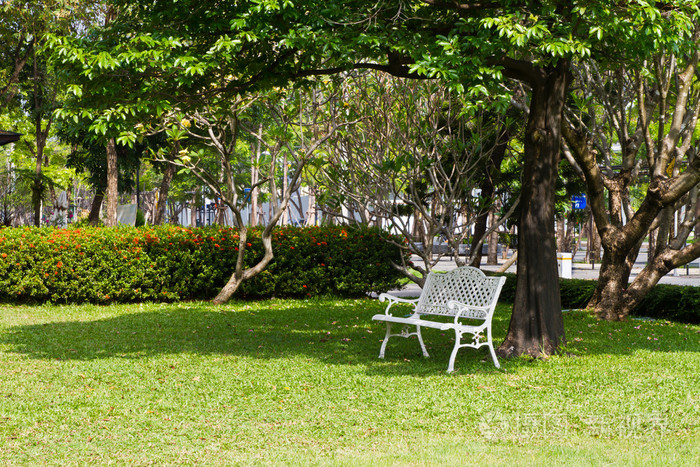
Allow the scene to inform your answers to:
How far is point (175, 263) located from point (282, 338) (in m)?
4.79

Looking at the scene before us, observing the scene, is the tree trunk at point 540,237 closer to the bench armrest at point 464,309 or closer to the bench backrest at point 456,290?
the bench backrest at point 456,290

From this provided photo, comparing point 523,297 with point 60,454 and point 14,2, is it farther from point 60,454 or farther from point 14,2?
point 14,2

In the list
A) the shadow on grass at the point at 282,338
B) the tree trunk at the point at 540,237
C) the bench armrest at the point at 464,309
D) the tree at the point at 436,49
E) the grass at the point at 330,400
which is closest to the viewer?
the grass at the point at 330,400

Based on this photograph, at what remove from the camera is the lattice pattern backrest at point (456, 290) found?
8430mm

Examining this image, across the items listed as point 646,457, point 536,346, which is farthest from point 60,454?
point 536,346

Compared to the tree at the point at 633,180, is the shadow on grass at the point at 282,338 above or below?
below

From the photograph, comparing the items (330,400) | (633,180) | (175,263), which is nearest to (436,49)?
(330,400)

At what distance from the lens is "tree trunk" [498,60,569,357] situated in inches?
328

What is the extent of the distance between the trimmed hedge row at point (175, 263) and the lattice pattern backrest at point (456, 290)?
633 centimetres

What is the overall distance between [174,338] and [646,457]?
679 centimetres

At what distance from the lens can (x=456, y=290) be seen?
28.8 feet

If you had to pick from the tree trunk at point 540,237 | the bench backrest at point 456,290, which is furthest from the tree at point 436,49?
the bench backrest at point 456,290

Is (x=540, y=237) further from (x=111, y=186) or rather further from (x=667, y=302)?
(x=111, y=186)

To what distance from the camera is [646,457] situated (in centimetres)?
457
